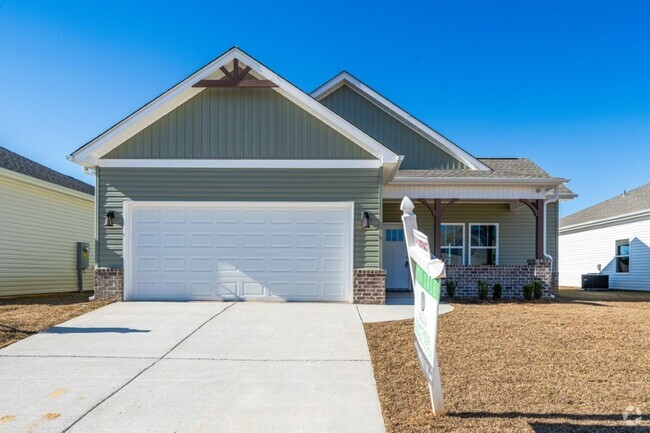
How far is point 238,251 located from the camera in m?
10.4

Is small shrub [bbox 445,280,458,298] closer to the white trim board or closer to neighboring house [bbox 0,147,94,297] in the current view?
the white trim board

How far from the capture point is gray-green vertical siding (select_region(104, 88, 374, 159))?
10445 millimetres

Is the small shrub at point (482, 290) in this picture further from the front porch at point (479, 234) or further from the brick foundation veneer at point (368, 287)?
the brick foundation veneer at point (368, 287)

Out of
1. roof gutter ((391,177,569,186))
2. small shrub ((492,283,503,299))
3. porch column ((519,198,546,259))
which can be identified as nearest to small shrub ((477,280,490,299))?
small shrub ((492,283,503,299))

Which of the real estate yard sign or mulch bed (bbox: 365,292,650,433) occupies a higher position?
the real estate yard sign

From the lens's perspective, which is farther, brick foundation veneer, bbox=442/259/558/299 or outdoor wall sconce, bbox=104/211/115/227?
brick foundation veneer, bbox=442/259/558/299

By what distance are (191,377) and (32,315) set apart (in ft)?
17.4

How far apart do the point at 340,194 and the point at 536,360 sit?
5.75 metres

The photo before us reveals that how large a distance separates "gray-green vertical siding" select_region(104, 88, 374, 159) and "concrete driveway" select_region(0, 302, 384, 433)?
3.90 meters

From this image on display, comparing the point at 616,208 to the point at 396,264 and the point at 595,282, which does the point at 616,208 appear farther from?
the point at 396,264

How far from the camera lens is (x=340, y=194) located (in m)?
10.4

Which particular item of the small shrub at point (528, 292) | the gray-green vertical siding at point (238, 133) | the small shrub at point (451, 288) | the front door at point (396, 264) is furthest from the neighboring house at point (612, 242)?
the gray-green vertical siding at point (238, 133)

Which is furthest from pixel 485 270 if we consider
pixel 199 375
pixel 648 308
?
pixel 199 375

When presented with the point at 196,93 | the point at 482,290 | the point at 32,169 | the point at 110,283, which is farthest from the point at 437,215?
the point at 32,169
